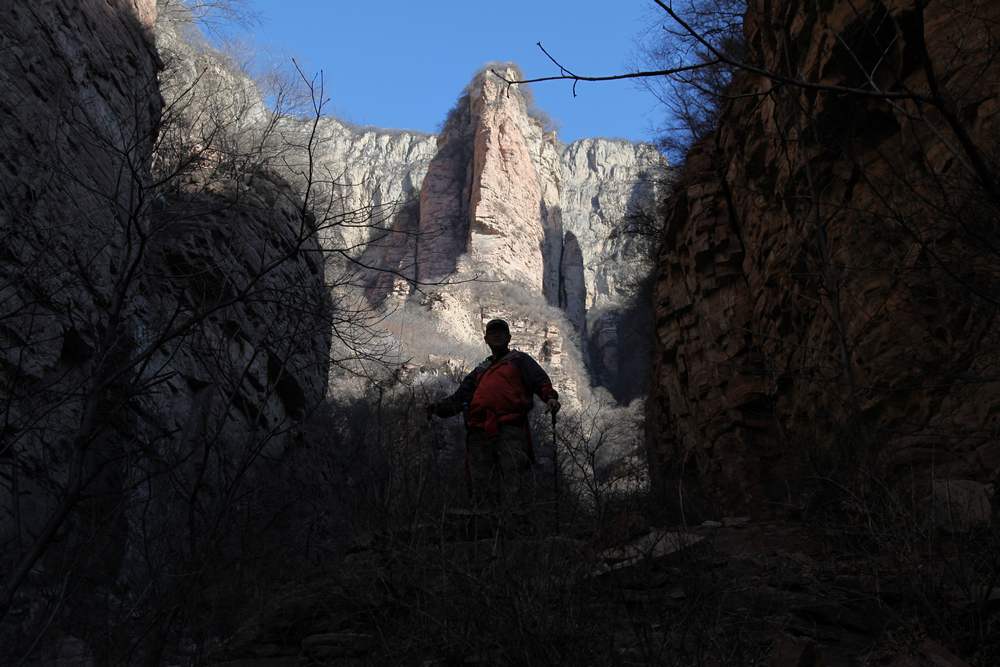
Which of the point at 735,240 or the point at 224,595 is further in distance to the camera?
the point at 735,240

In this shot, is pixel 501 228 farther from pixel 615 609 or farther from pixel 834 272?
pixel 615 609

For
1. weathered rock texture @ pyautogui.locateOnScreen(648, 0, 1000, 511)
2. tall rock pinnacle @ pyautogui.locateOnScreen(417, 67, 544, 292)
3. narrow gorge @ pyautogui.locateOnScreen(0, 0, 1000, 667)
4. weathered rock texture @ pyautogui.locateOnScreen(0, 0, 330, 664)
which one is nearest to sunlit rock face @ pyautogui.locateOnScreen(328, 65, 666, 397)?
tall rock pinnacle @ pyautogui.locateOnScreen(417, 67, 544, 292)

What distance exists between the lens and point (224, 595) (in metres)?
4.50

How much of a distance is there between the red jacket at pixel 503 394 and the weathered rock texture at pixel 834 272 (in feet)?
6.00

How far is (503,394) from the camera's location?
18.2 ft

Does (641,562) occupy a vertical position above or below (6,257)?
below

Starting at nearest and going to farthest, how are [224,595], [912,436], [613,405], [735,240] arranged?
[224,595] < [912,436] < [735,240] < [613,405]

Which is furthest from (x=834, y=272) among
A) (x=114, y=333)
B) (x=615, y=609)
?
(x=114, y=333)

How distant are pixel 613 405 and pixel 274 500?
32.5 metres

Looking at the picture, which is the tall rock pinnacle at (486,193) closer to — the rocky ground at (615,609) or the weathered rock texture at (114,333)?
the weathered rock texture at (114,333)

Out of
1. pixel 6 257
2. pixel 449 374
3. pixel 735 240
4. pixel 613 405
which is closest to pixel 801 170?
pixel 735 240

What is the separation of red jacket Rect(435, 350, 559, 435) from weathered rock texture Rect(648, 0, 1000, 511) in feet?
6.00

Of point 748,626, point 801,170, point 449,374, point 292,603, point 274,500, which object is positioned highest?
point 449,374

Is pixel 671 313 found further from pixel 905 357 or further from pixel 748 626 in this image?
pixel 748 626
